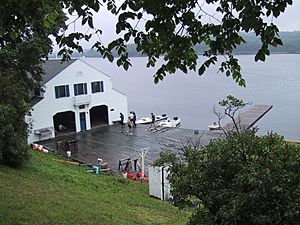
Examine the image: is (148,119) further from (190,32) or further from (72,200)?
(190,32)

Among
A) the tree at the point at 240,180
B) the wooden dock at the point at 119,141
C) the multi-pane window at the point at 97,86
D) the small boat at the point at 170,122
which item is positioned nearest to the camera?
the tree at the point at 240,180

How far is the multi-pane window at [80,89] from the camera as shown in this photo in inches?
1142

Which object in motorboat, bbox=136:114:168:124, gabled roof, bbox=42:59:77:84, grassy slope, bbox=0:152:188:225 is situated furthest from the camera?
motorboat, bbox=136:114:168:124

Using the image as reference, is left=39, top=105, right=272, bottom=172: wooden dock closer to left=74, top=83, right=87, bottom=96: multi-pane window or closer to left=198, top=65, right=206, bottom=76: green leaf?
left=74, top=83, right=87, bottom=96: multi-pane window

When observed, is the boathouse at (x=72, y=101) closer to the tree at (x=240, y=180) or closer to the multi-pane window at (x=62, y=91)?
the multi-pane window at (x=62, y=91)

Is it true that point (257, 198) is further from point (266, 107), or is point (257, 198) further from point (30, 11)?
point (266, 107)

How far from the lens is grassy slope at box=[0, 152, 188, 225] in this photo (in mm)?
7531

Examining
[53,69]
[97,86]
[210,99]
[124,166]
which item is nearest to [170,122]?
[97,86]

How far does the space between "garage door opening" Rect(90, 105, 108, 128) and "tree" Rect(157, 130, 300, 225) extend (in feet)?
84.5

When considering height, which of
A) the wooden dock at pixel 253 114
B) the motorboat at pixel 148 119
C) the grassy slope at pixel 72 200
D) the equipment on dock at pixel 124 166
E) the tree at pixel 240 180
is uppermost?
the tree at pixel 240 180

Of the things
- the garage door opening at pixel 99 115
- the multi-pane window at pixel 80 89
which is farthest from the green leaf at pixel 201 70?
the garage door opening at pixel 99 115

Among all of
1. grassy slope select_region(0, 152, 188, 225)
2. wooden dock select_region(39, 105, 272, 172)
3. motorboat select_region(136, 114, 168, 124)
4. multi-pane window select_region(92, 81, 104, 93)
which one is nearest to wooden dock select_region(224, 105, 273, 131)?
motorboat select_region(136, 114, 168, 124)

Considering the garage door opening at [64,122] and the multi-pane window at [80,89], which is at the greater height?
the multi-pane window at [80,89]

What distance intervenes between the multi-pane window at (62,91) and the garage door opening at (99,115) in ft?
10.8
